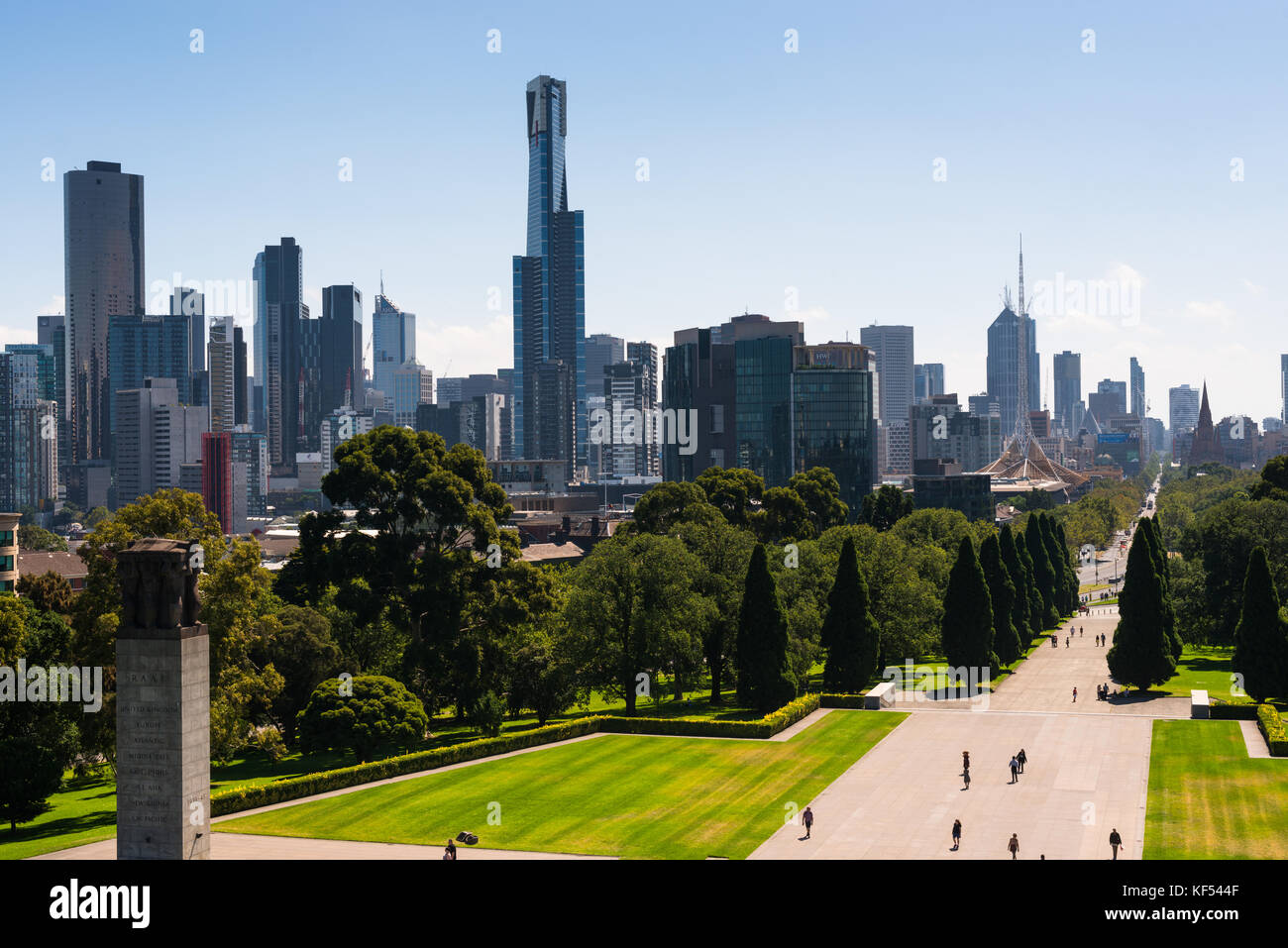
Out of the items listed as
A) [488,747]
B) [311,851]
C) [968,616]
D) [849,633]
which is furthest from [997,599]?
[311,851]

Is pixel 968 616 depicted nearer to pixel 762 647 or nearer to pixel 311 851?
pixel 762 647

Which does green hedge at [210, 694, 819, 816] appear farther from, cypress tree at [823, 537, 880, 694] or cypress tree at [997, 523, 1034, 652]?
cypress tree at [997, 523, 1034, 652]

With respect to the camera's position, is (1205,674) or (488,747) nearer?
(488,747)

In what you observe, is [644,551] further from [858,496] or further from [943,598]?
[858,496]

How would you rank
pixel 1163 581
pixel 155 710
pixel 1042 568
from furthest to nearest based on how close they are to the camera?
pixel 1042 568
pixel 1163 581
pixel 155 710
